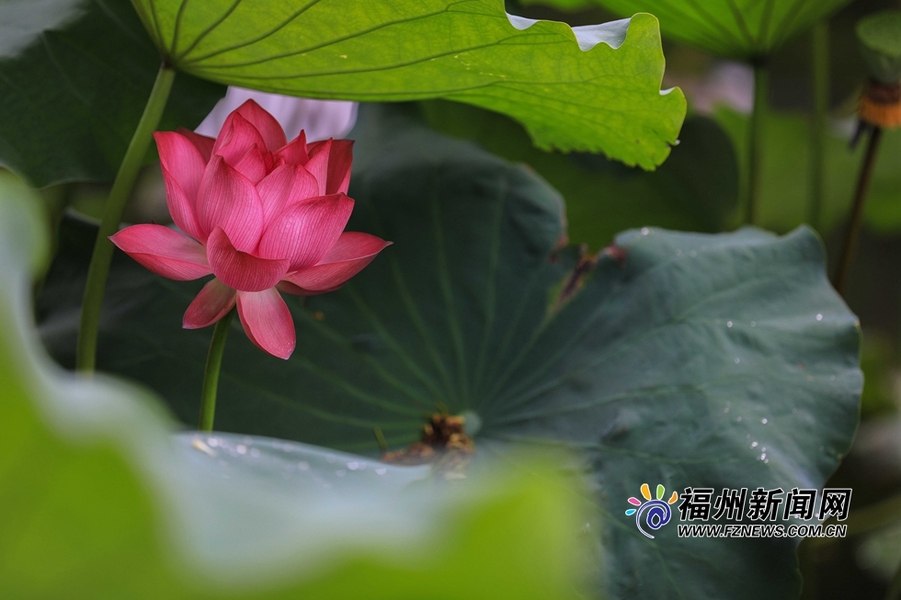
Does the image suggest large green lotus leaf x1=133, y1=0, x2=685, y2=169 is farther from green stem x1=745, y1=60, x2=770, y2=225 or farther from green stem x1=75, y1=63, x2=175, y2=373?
green stem x1=745, y1=60, x2=770, y2=225

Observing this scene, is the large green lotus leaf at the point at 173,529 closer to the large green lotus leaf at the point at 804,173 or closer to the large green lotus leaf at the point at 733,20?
the large green lotus leaf at the point at 733,20

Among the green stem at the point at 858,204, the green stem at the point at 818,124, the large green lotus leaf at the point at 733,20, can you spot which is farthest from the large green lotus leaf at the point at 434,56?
the green stem at the point at 818,124

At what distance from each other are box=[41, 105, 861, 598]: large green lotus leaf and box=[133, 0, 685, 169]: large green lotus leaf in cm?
17

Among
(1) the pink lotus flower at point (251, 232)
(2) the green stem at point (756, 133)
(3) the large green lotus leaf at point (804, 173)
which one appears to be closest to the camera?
(1) the pink lotus flower at point (251, 232)

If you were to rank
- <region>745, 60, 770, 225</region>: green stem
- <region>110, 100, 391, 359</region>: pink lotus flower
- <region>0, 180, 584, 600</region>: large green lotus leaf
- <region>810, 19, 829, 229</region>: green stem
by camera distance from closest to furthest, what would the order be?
<region>0, 180, 584, 600</region>: large green lotus leaf → <region>110, 100, 391, 359</region>: pink lotus flower → <region>745, 60, 770, 225</region>: green stem → <region>810, 19, 829, 229</region>: green stem

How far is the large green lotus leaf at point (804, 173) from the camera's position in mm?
1316

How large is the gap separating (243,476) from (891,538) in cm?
137

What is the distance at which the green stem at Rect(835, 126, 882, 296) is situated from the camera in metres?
0.83

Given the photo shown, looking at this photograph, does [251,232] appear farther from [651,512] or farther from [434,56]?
[651,512]

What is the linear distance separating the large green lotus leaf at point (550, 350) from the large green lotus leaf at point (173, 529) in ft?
1.45

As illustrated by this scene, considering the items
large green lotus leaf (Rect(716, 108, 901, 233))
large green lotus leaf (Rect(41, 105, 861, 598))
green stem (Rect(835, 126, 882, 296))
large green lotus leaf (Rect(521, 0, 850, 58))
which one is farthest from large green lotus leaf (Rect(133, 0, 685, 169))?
large green lotus leaf (Rect(716, 108, 901, 233))

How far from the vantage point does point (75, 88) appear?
0.60m

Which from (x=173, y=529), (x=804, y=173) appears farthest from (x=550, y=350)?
(x=804, y=173)

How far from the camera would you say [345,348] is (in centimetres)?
71
